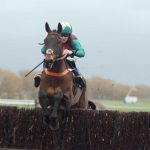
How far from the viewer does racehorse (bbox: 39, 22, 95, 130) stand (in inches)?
414

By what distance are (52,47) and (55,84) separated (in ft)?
2.90

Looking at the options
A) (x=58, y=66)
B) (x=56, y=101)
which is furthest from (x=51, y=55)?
(x=56, y=101)

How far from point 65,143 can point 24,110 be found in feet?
3.51

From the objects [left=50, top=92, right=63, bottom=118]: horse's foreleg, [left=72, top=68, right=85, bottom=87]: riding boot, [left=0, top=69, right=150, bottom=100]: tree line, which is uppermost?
[left=72, top=68, right=85, bottom=87]: riding boot

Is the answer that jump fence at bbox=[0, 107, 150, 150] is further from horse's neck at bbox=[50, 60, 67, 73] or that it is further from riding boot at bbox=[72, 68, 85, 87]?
riding boot at bbox=[72, 68, 85, 87]

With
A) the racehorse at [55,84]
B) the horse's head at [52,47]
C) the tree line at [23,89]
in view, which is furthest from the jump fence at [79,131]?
the tree line at [23,89]

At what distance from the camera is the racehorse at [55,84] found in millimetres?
10523

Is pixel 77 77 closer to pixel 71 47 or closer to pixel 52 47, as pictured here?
pixel 71 47

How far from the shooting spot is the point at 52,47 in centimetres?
1049

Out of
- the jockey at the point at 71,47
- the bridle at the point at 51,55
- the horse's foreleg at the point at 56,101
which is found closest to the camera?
the bridle at the point at 51,55

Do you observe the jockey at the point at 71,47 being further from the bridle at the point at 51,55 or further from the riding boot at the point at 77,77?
the bridle at the point at 51,55

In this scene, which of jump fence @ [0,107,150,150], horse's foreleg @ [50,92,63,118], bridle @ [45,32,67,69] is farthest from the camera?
horse's foreleg @ [50,92,63,118]

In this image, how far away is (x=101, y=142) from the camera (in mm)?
10109

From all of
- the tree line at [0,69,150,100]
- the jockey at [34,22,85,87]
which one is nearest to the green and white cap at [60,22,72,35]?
the jockey at [34,22,85,87]
